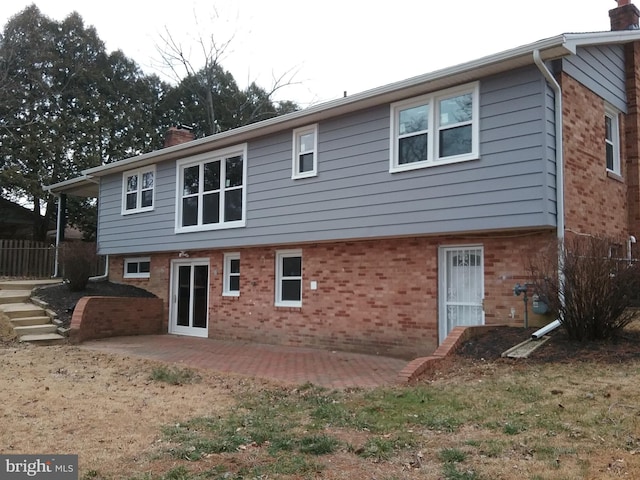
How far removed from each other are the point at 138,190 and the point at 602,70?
12.8m

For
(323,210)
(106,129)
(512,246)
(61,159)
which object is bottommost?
(512,246)

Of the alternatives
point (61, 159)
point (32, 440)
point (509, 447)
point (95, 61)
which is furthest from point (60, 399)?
point (95, 61)

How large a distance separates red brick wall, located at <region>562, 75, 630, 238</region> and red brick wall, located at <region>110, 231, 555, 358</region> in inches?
39.6

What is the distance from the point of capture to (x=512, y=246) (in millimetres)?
9211

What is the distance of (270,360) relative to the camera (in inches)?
407

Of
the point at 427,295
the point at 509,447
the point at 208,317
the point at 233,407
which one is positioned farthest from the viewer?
the point at 208,317

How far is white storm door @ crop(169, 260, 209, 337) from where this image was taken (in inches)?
596

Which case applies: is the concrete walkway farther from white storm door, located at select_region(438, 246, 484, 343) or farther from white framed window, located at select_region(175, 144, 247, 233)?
white framed window, located at select_region(175, 144, 247, 233)

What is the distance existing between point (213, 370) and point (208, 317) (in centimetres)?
577

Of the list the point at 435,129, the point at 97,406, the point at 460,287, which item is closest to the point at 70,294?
the point at 97,406

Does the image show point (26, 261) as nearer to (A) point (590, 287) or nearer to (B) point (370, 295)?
(B) point (370, 295)

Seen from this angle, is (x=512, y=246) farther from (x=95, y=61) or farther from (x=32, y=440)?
(x=95, y=61)

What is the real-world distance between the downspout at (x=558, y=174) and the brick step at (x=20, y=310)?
1219 centimetres

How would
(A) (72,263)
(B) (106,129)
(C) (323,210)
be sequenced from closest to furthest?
(C) (323,210) → (A) (72,263) → (B) (106,129)
